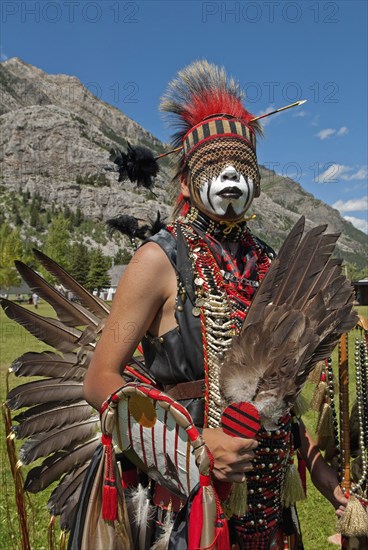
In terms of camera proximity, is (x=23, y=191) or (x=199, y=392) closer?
(x=199, y=392)

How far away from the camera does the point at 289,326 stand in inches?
68.7

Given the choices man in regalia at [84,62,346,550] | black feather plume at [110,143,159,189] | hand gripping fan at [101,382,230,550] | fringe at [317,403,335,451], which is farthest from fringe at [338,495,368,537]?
black feather plume at [110,143,159,189]

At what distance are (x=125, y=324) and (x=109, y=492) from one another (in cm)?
62

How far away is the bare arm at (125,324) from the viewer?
6.02 feet

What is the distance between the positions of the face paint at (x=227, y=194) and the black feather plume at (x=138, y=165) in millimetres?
593

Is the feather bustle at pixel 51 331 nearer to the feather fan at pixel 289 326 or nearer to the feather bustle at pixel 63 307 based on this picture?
the feather bustle at pixel 63 307

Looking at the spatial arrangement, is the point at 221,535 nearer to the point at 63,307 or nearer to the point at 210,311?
the point at 210,311

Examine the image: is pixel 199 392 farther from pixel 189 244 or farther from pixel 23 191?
pixel 23 191

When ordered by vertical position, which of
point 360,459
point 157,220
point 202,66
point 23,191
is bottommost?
point 360,459

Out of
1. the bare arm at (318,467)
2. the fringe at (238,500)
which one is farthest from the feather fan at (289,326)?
the bare arm at (318,467)

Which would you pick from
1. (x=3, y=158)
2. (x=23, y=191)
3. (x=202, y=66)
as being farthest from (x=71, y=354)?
(x=3, y=158)

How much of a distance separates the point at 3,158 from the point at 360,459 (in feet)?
596

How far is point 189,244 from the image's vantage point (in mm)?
2186

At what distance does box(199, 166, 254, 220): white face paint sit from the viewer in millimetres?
2211
